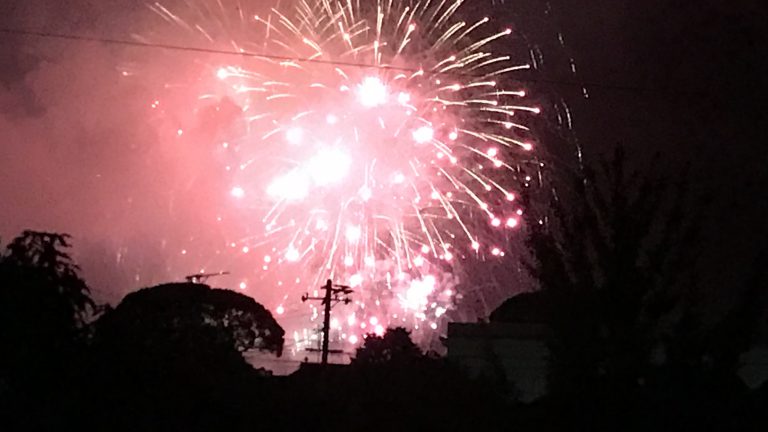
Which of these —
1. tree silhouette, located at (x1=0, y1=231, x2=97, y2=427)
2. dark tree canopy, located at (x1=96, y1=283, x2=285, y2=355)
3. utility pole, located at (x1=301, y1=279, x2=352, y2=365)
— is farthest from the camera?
utility pole, located at (x1=301, y1=279, x2=352, y2=365)

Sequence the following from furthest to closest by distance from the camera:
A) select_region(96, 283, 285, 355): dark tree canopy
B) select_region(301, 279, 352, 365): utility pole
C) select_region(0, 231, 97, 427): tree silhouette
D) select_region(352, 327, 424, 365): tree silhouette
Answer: select_region(301, 279, 352, 365): utility pole < select_region(96, 283, 285, 355): dark tree canopy < select_region(352, 327, 424, 365): tree silhouette < select_region(0, 231, 97, 427): tree silhouette

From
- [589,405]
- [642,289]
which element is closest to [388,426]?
[589,405]

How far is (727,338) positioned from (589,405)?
2.23m

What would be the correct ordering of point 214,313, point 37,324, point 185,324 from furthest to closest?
point 214,313 < point 185,324 < point 37,324

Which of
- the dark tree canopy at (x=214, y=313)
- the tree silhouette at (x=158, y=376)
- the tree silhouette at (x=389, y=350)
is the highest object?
the dark tree canopy at (x=214, y=313)

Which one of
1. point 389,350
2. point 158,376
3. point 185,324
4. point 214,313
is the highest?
point 214,313

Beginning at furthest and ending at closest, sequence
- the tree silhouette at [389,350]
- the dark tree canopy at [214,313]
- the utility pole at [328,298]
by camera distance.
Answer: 1. the utility pole at [328,298]
2. the dark tree canopy at [214,313]
3. the tree silhouette at [389,350]

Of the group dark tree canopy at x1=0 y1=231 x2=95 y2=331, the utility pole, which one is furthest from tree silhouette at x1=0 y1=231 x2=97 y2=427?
the utility pole

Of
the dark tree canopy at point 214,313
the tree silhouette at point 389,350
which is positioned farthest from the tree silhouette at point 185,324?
the tree silhouette at point 389,350

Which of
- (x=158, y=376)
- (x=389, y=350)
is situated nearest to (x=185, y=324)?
(x=158, y=376)

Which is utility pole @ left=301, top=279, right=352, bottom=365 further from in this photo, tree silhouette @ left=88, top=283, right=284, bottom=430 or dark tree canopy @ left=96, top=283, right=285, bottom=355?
tree silhouette @ left=88, top=283, right=284, bottom=430

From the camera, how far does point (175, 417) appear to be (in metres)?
16.1

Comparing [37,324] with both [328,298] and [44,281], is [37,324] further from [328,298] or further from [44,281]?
[328,298]

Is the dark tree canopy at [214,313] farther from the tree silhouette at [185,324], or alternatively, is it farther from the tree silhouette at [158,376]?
the tree silhouette at [158,376]
